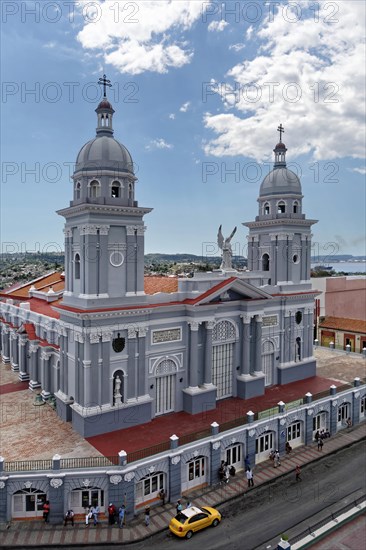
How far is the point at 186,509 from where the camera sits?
65.9 ft

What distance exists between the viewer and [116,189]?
1007 inches

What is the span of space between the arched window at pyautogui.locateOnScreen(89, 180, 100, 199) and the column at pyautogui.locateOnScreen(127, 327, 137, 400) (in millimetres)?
8310

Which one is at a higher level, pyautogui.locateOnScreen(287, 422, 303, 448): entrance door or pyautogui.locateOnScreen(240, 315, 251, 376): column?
pyautogui.locateOnScreen(240, 315, 251, 376): column

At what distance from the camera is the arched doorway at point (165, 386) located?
27.0 m

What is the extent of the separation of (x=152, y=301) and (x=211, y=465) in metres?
10.1

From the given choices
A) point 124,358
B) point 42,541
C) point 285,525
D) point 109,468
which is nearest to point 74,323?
point 124,358

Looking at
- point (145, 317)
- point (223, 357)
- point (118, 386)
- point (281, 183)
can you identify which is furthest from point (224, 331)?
point (281, 183)

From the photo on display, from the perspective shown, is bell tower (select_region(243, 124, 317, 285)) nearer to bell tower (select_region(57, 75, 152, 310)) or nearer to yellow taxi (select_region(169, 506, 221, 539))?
bell tower (select_region(57, 75, 152, 310))

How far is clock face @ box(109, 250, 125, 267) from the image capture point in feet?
81.8

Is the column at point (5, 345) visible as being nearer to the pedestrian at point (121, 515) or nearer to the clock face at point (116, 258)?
the clock face at point (116, 258)

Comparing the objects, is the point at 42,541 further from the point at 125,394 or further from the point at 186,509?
the point at 125,394

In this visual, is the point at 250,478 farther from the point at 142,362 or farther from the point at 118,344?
the point at 118,344

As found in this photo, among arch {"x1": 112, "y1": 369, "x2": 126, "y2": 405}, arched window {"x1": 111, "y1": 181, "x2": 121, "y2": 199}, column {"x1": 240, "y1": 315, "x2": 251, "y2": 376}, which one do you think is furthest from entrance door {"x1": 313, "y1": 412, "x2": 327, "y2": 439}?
arched window {"x1": 111, "y1": 181, "x2": 121, "y2": 199}

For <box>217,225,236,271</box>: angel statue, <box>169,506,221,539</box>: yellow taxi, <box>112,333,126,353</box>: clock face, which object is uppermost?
<box>217,225,236,271</box>: angel statue
